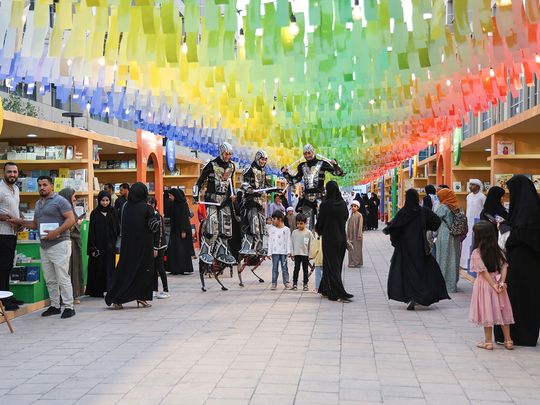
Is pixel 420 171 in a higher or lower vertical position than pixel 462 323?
higher

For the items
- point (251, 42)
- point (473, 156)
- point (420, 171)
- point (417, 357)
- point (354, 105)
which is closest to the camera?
point (417, 357)

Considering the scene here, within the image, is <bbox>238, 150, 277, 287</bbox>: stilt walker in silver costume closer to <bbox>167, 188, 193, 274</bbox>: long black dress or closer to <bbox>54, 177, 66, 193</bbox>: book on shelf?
<bbox>167, 188, 193, 274</bbox>: long black dress

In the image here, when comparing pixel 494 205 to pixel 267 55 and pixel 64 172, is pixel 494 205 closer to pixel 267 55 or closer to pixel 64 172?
pixel 267 55

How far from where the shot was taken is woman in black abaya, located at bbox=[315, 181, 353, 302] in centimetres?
955

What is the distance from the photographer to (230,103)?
1135 centimetres

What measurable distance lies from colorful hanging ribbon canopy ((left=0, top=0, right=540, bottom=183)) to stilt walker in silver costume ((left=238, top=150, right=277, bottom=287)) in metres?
1.09

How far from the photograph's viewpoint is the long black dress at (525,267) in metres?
6.41

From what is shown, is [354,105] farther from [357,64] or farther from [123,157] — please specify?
[123,157]

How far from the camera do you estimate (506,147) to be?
1205 cm

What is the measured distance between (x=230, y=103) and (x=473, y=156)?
24.8 ft

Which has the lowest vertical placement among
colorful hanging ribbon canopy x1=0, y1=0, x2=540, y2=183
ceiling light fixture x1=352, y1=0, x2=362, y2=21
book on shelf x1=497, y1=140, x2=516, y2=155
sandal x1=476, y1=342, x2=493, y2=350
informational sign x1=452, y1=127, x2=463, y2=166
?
sandal x1=476, y1=342, x2=493, y2=350

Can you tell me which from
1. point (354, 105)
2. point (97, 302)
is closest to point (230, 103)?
point (354, 105)

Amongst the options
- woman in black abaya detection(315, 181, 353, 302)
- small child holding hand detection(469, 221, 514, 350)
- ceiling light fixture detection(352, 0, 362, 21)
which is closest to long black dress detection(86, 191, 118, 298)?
woman in black abaya detection(315, 181, 353, 302)

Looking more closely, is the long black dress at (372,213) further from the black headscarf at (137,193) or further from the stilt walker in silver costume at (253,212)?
the black headscarf at (137,193)
